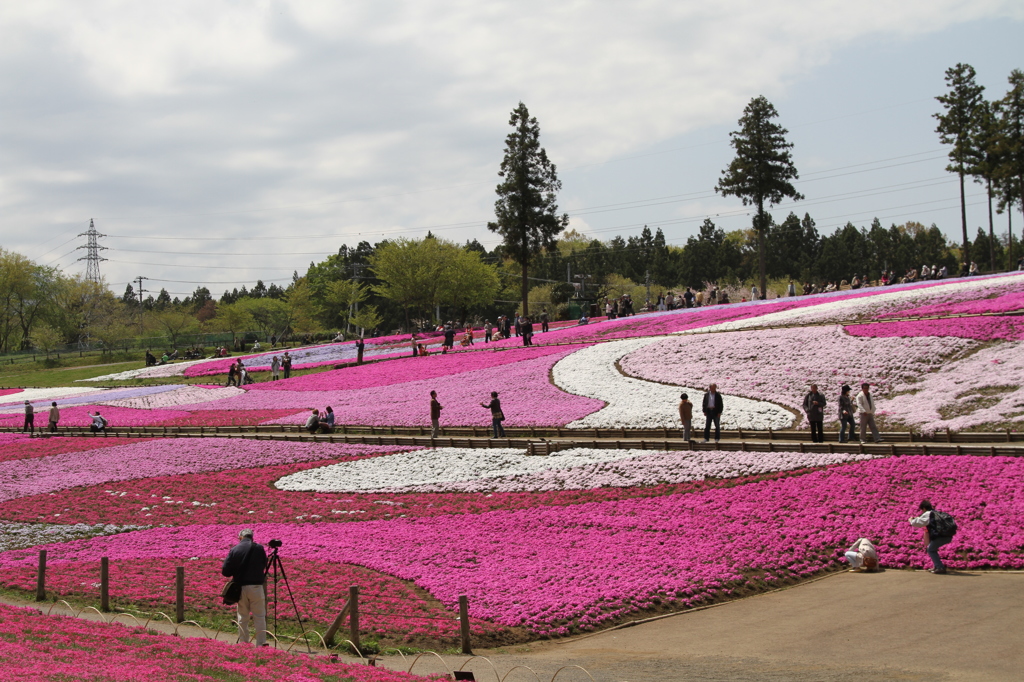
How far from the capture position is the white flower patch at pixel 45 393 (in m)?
61.1

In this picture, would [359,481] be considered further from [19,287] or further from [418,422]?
[19,287]

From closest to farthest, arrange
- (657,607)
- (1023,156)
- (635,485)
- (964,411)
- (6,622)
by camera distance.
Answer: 1. (6,622)
2. (657,607)
3. (635,485)
4. (964,411)
5. (1023,156)

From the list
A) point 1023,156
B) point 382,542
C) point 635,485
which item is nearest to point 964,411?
point 635,485

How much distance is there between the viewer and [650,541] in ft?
65.7

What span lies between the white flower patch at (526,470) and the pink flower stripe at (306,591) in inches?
302

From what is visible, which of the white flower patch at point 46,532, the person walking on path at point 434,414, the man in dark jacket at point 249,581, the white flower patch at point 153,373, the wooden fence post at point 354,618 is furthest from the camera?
the white flower patch at point 153,373

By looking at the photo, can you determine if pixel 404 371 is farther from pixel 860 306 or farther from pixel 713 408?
pixel 713 408

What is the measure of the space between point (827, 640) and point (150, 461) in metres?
28.4

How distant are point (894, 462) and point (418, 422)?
2079cm

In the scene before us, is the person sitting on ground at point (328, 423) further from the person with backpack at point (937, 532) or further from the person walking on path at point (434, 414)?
the person with backpack at point (937, 532)

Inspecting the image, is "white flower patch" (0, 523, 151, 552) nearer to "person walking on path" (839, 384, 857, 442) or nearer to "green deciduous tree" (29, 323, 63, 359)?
"person walking on path" (839, 384, 857, 442)

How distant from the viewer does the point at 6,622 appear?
46.7 ft

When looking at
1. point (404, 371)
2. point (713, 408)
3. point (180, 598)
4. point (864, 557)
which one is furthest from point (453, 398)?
point (180, 598)

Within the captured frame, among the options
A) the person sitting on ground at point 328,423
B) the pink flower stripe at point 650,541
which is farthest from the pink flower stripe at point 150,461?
the pink flower stripe at point 650,541
